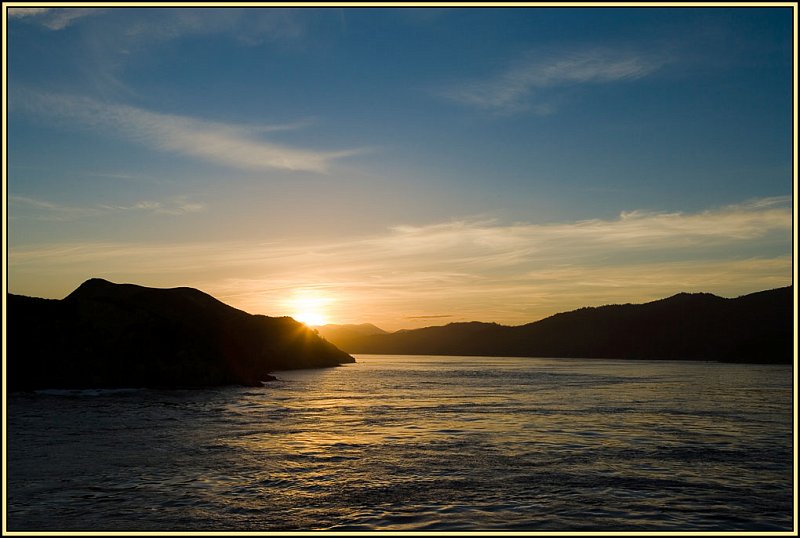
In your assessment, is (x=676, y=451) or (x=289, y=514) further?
(x=676, y=451)

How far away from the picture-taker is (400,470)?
26375 mm

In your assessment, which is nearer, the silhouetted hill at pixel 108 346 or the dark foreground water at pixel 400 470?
the dark foreground water at pixel 400 470

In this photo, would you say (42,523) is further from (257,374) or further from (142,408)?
(257,374)

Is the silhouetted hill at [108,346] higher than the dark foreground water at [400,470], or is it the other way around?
the silhouetted hill at [108,346]

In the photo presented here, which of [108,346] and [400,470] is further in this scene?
[108,346]

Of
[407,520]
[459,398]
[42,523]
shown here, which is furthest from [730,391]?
[42,523]

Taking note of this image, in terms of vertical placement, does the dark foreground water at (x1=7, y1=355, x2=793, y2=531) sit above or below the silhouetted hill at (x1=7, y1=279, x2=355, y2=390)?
below

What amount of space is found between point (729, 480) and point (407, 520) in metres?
14.4

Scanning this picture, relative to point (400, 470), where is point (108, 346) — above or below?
above

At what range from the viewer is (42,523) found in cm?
1828

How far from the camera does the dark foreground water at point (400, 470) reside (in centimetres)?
1897

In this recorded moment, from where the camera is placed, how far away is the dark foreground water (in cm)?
1897

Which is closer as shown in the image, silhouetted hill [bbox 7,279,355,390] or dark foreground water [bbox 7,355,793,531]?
dark foreground water [bbox 7,355,793,531]

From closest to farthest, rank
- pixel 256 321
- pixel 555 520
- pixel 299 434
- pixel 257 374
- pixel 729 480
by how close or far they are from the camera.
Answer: pixel 555 520, pixel 729 480, pixel 299 434, pixel 257 374, pixel 256 321
